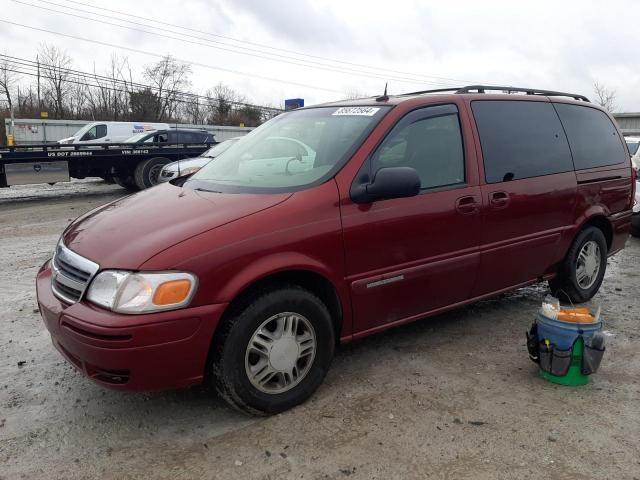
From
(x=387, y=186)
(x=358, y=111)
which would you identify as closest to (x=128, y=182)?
(x=358, y=111)

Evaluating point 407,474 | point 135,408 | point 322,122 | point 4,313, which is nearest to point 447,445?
point 407,474

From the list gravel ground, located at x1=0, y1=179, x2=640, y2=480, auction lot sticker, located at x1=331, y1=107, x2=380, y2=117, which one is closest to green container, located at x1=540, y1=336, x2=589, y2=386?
gravel ground, located at x1=0, y1=179, x2=640, y2=480

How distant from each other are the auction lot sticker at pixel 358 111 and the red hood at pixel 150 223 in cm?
88

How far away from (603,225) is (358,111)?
2.70 m

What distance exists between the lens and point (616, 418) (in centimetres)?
291

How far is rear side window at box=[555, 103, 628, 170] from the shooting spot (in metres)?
4.46

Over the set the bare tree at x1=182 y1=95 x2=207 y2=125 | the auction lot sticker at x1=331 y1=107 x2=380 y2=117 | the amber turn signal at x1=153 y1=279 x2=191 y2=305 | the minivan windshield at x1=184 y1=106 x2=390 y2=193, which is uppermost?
the bare tree at x1=182 y1=95 x2=207 y2=125

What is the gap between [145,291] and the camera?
2.48 metres

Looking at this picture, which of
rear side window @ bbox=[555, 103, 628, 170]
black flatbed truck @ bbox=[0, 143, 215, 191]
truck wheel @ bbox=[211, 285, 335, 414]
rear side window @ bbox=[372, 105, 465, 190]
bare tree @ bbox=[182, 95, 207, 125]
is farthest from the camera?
bare tree @ bbox=[182, 95, 207, 125]

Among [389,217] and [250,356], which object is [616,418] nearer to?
[389,217]

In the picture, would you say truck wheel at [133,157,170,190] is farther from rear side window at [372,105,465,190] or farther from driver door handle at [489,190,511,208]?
driver door handle at [489,190,511,208]

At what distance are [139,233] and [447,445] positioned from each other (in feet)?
6.20

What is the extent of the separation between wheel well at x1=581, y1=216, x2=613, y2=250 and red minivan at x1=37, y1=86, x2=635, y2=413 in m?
0.14

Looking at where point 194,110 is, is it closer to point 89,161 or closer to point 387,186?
point 89,161
